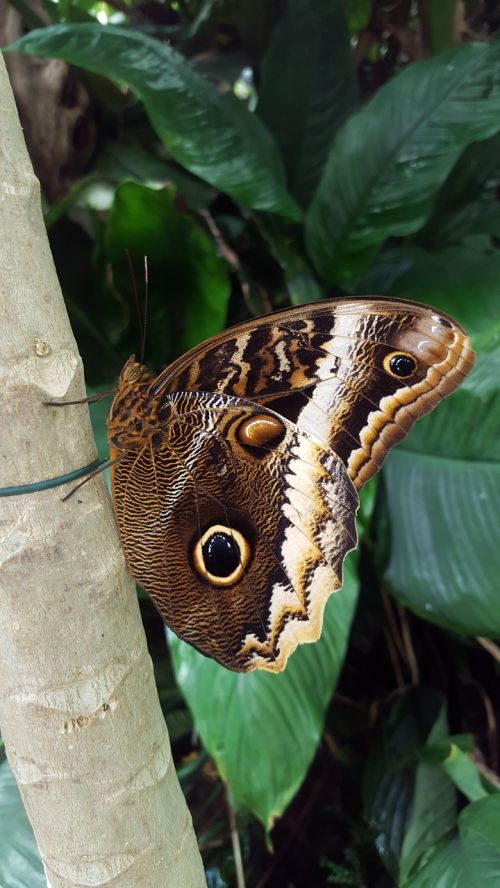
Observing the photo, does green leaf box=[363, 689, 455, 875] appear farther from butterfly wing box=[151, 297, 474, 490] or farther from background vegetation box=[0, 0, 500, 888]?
butterfly wing box=[151, 297, 474, 490]

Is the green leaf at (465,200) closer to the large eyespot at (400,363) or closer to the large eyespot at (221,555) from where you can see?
the large eyespot at (400,363)

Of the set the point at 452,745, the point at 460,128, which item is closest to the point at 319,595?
the point at 452,745

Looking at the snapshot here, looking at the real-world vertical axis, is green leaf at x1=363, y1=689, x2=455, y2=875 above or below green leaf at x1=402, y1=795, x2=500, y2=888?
below

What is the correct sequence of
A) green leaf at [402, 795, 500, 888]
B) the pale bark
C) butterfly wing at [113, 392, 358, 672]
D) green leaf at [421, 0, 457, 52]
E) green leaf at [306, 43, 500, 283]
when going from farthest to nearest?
green leaf at [421, 0, 457, 52]
green leaf at [306, 43, 500, 283]
green leaf at [402, 795, 500, 888]
butterfly wing at [113, 392, 358, 672]
the pale bark

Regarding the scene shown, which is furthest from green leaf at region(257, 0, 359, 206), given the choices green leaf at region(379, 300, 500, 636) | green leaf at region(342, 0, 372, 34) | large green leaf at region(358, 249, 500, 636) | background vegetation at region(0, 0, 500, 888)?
green leaf at region(379, 300, 500, 636)

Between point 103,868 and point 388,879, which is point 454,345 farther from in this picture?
point 388,879

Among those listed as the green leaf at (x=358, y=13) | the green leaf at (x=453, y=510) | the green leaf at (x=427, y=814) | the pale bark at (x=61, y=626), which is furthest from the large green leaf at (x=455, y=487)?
the green leaf at (x=358, y=13)

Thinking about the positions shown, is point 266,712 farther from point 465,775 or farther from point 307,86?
point 307,86
